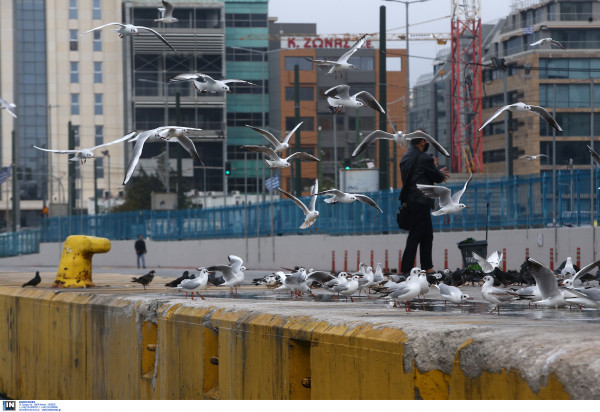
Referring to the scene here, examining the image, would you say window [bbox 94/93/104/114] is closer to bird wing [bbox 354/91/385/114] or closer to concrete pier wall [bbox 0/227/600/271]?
concrete pier wall [bbox 0/227/600/271]

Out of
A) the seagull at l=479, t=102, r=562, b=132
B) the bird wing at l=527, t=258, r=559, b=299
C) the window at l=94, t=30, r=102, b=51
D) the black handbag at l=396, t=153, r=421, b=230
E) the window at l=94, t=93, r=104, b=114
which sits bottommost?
the bird wing at l=527, t=258, r=559, b=299

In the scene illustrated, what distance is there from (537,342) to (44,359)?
28.9 ft

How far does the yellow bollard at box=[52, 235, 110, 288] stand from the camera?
15.7 metres

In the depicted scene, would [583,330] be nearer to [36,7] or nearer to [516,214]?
[516,214]

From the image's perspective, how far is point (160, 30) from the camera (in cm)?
10894

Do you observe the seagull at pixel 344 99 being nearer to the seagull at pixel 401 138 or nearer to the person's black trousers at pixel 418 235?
the seagull at pixel 401 138

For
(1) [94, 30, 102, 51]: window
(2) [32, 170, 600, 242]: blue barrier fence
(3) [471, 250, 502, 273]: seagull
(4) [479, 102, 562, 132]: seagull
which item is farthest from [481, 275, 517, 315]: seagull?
(1) [94, 30, 102, 51]: window

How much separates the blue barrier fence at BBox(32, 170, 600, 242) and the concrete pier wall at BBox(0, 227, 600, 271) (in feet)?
1.06

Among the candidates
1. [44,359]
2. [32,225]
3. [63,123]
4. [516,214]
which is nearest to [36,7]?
[63,123]

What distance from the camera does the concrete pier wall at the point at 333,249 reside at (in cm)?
2591

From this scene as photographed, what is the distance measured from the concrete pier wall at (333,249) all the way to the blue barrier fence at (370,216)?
1.06 ft

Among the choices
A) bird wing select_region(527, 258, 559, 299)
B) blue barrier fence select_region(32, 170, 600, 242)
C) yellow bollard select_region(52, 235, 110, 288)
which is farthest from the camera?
blue barrier fence select_region(32, 170, 600, 242)

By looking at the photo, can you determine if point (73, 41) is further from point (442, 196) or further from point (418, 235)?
point (418, 235)

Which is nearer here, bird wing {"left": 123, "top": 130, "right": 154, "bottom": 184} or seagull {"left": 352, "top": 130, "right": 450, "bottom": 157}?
bird wing {"left": 123, "top": 130, "right": 154, "bottom": 184}
